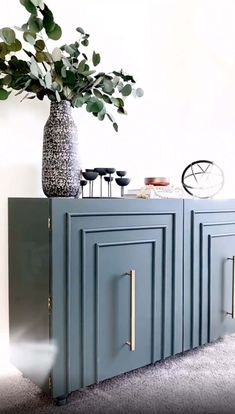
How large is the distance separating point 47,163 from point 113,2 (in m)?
1.16

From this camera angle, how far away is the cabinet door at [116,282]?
→ 138cm

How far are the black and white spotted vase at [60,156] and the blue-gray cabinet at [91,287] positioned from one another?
0.15 metres

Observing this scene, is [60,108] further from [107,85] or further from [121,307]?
[121,307]

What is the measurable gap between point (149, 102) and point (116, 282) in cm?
125

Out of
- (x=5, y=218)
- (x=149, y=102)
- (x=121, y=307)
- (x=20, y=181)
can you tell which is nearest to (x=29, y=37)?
(x=20, y=181)

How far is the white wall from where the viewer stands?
1742 millimetres

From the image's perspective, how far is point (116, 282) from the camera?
1.50 metres

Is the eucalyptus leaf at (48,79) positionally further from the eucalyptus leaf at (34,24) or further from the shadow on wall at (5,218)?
the shadow on wall at (5,218)

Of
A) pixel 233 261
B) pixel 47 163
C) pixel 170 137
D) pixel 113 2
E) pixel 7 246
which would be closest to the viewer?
pixel 47 163

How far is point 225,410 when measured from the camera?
4.50ft

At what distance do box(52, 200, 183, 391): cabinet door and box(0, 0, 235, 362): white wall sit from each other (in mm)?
492

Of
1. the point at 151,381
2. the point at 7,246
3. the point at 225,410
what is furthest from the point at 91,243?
the point at 225,410

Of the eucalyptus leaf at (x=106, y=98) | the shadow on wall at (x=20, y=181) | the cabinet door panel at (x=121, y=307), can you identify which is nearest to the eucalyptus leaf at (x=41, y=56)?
the eucalyptus leaf at (x=106, y=98)

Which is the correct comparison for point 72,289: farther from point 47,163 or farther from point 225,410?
point 225,410
